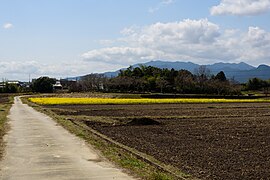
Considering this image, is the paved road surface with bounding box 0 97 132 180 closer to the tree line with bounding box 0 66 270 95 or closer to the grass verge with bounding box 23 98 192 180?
the grass verge with bounding box 23 98 192 180

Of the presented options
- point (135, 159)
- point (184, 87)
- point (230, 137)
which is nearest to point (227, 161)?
point (135, 159)

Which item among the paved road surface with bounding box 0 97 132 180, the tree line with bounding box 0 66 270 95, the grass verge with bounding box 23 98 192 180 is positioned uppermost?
the tree line with bounding box 0 66 270 95

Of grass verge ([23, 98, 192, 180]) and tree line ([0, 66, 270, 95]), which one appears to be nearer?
grass verge ([23, 98, 192, 180])

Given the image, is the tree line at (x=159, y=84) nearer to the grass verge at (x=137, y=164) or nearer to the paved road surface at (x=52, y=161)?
the paved road surface at (x=52, y=161)

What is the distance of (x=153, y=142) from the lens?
60.4ft

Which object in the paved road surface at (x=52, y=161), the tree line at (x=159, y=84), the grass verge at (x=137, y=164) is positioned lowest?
the grass verge at (x=137, y=164)

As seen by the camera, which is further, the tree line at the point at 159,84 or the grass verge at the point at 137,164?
the tree line at the point at 159,84

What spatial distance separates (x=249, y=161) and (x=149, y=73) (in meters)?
130

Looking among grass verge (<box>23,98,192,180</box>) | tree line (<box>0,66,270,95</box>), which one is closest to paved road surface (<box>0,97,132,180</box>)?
grass verge (<box>23,98,192,180</box>)

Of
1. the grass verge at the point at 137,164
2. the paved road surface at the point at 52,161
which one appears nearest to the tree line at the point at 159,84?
the paved road surface at the point at 52,161

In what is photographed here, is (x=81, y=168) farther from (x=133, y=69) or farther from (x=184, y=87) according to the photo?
(x=133, y=69)

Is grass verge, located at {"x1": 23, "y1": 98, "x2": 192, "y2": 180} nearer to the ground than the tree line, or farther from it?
nearer to the ground

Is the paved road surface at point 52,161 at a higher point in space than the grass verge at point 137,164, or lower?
higher

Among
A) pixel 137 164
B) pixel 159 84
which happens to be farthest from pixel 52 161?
pixel 159 84
